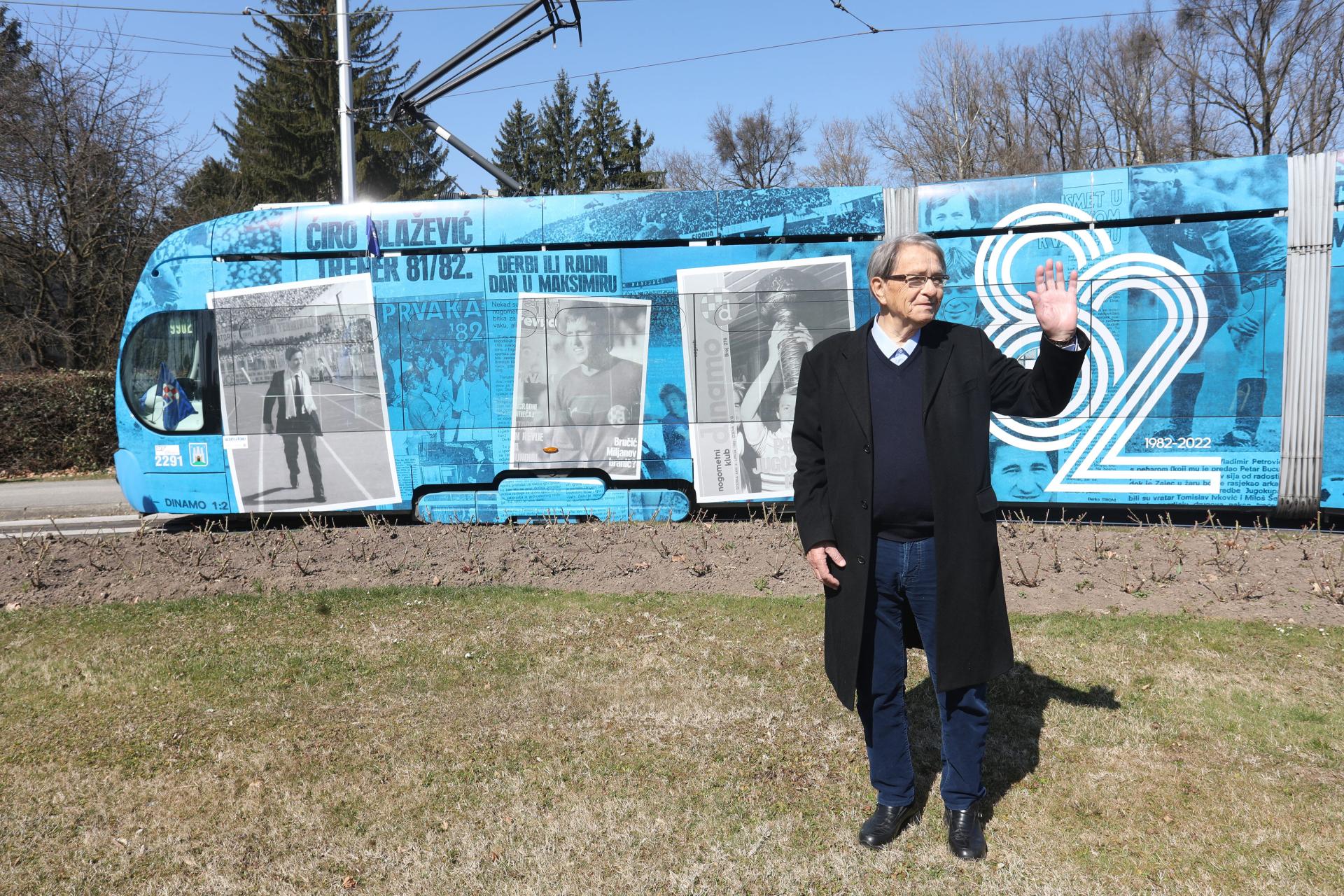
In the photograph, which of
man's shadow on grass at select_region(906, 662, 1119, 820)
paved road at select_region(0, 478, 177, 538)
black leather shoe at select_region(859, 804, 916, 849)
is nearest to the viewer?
black leather shoe at select_region(859, 804, 916, 849)

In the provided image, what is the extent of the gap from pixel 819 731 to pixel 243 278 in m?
7.26

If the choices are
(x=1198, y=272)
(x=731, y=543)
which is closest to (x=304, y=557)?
(x=731, y=543)

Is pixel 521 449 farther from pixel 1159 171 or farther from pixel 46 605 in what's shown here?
pixel 1159 171

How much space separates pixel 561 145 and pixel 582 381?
4196 cm

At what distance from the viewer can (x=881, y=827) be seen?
3.38 m

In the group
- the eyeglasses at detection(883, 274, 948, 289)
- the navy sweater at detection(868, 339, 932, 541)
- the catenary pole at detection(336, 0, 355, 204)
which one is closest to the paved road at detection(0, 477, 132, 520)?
the catenary pole at detection(336, 0, 355, 204)

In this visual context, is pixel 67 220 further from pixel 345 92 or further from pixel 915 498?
pixel 915 498

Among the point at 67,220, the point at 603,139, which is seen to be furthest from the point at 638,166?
the point at 67,220

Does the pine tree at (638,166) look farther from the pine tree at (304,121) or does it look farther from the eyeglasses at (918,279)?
the eyeglasses at (918,279)

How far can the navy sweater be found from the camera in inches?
124

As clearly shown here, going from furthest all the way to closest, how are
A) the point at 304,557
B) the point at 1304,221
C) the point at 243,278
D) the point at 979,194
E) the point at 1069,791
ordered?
the point at 243,278 < the point at 979,194 < the point at 1304,221 < the point at 304,557 < the point at 1069,791

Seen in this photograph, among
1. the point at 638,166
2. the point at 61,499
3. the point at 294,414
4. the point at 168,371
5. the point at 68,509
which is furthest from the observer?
the point at 638,166

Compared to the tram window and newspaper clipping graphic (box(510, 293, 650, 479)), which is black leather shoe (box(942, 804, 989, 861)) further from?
the tram window

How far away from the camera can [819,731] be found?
4.30 meters
